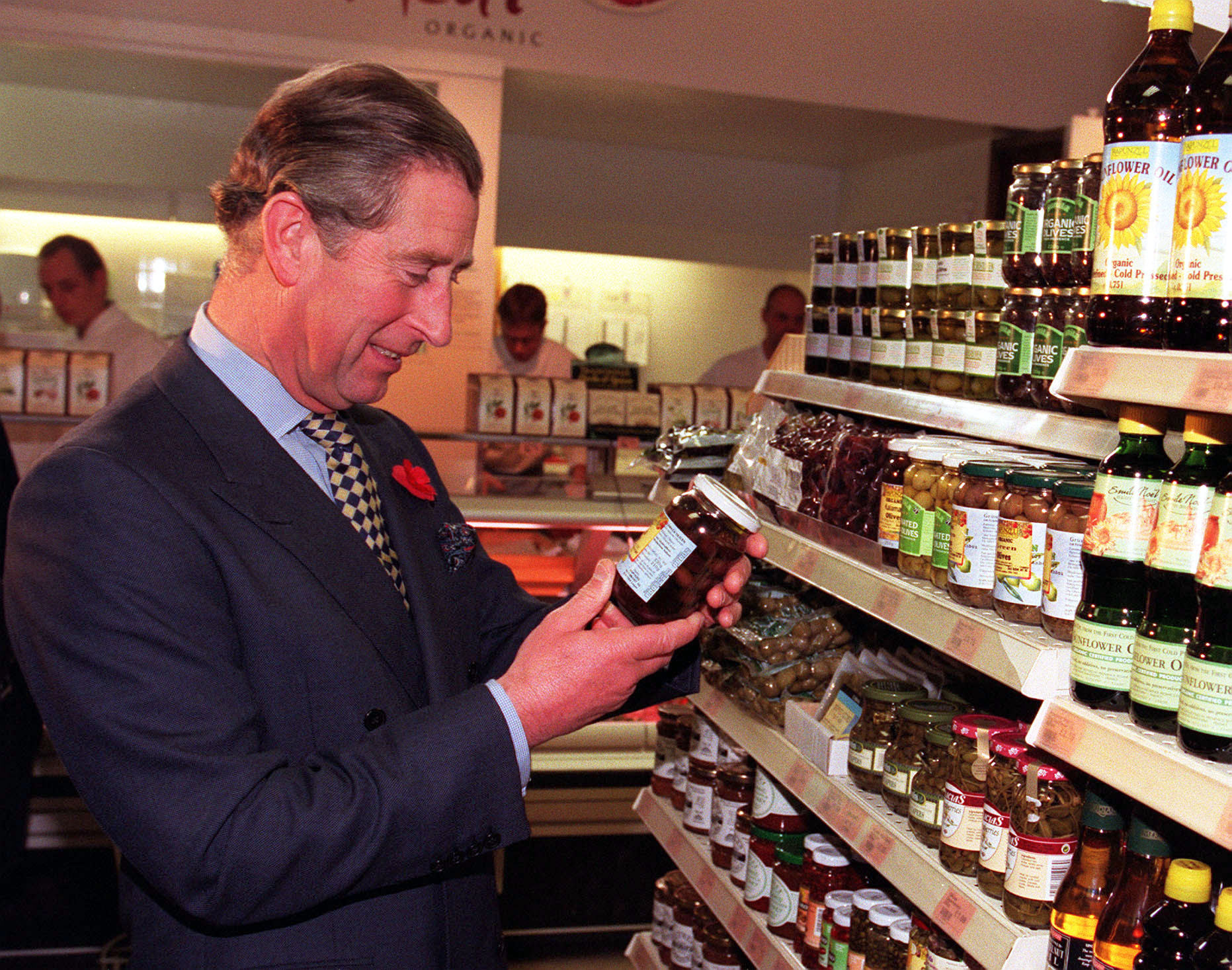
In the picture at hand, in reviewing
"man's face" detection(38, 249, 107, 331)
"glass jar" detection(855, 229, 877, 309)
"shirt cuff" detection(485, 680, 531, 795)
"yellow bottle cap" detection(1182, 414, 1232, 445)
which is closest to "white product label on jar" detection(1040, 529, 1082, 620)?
"yellow bottle cap" detection(1182, 414, 1232, 445)

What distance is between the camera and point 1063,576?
4.64 feet

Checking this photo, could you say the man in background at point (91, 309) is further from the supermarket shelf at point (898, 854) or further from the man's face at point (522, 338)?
the supermarket shelf at point (898, 854)

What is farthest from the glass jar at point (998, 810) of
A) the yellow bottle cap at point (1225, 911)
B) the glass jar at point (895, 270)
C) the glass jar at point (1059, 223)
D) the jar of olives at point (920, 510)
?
the glass jar at point (895, 270)

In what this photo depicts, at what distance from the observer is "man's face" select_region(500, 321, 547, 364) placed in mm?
6066

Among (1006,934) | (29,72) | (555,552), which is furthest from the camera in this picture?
(29,72)

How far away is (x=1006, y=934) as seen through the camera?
56.8 inches

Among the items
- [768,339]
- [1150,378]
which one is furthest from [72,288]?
[1150,378]

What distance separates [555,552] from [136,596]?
246 centimetres

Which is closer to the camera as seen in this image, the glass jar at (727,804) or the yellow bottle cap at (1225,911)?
the yellow bottle cap at (1225,911)

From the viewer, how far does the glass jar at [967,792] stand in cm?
162

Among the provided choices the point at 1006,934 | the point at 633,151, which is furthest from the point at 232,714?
the point at 633,151

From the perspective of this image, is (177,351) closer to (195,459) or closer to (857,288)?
(195,459)

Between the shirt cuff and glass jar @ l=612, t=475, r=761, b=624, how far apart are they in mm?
211

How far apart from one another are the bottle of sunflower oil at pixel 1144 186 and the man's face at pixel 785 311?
5081 millimetres
